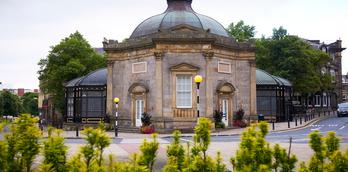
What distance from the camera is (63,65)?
159 feet

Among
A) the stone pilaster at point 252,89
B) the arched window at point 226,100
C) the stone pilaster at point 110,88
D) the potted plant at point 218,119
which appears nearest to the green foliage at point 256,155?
the potted plant at point 218,119

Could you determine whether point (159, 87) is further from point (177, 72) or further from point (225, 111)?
point (225, 111)

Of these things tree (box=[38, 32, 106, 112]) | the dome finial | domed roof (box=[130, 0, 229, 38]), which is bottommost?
tree (box=[38, 32, 106, 112])

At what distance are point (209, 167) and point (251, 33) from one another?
56.7 metres

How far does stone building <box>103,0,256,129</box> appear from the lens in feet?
103

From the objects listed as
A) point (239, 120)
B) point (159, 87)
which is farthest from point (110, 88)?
point (239, 120)

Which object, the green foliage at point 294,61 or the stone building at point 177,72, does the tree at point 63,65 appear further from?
the green foliage at point 294,61

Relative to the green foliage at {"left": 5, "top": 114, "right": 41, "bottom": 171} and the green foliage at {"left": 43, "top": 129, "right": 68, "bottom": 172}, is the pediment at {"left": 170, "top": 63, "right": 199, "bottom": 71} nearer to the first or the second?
the green foliage at {"left": 5, "top": 114, "right": 41, "bottom": 171}

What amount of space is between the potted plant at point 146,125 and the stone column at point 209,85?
438 cm

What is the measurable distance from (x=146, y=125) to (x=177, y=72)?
15.8 ft

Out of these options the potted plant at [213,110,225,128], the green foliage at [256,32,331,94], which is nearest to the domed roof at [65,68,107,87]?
the potted plant at [213,110,225,128]

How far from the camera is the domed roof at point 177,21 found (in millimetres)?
35094

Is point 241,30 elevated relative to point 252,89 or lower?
elevated

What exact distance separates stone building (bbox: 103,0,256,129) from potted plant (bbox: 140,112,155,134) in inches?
21.5
